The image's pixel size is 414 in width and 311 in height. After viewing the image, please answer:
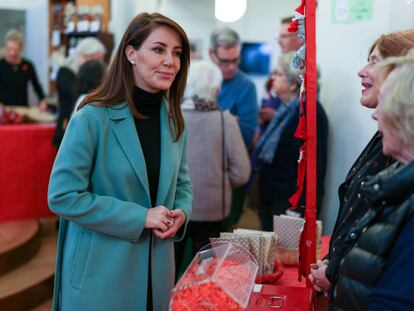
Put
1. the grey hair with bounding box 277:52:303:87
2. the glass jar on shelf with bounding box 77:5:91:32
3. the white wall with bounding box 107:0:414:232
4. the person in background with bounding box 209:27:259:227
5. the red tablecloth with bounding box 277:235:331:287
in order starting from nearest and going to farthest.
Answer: the red tablecloth with bounding box 277:235:331:287, the white wall with bounding box 107:0:414:232, the grey hair with bounding box 277:52:303:87, the person in background with bounding box 209:27:259:227, the glass jar on shelf with bounding box 77:5:91:32

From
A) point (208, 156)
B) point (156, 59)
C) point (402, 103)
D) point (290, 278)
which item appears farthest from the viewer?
point (208, 156)

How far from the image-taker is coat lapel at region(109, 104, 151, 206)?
175 cm

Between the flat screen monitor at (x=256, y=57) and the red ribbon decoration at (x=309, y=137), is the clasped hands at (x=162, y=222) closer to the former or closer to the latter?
the red ribbon decoration at (x=309, y=137)

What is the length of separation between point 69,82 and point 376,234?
3.81 m

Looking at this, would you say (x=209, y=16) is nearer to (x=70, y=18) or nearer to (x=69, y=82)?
(x=70, y=18)

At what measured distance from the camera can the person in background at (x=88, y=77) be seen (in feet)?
13.1

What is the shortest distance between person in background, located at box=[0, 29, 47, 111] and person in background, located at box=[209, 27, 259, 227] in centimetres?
263

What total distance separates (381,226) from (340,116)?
1.99 metres

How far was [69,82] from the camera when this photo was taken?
15.0 ft

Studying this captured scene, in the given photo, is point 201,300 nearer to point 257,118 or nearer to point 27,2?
point 257,118

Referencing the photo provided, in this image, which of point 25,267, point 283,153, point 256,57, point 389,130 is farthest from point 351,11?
point 256,57

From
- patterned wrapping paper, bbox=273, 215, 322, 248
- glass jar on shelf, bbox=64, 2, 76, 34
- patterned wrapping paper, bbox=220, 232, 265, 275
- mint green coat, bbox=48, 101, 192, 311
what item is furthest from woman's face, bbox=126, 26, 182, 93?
glass jar on shelf, bbox=64, 2, 76, 34

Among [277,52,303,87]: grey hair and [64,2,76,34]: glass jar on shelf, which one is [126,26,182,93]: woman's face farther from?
[64,2,76,34]: glass jar on shelf

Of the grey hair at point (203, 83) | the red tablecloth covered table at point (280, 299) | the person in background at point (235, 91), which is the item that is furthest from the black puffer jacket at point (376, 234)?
the person in background at point (235, 91)
